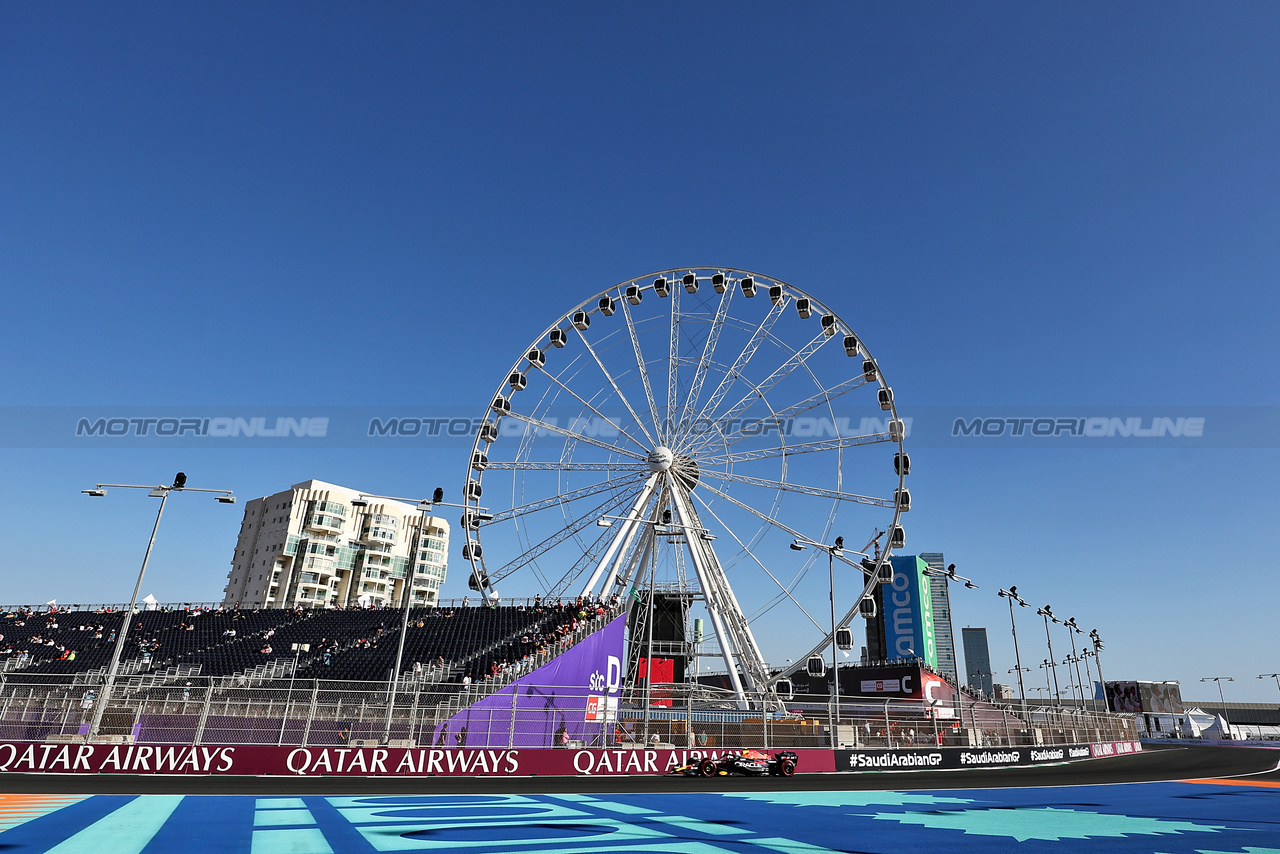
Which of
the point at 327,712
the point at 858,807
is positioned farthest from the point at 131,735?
the point at 858,807

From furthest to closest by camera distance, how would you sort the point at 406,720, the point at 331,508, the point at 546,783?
1. the point at 331,508
2. the point at 406,720
3. the point at 546,783

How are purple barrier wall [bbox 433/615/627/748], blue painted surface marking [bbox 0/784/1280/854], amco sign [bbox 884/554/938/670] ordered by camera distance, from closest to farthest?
blue painted surface marking [bbox 0/784/1280/854], purple barrier wall [bbox 433/615/627/748], amco sign [bbox 884/554/938/670]

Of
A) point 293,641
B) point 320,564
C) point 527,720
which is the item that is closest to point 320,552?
point 320,564

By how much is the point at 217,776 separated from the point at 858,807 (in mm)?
16520

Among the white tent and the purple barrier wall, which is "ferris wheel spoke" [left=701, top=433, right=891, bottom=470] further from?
the white tent

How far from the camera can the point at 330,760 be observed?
65.1 feet

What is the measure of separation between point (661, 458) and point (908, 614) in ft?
238

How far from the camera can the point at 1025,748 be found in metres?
29.9

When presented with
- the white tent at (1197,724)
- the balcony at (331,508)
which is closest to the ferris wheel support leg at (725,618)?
the balcony at (331,508)

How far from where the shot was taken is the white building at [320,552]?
287 ft

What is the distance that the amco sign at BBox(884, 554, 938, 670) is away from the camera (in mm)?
92900

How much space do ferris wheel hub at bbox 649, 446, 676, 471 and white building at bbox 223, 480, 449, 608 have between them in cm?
5835

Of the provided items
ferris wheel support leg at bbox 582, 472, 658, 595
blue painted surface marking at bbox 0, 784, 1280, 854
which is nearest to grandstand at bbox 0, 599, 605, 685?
ferris wheel support leg at bbox 582, 472, 658, 595

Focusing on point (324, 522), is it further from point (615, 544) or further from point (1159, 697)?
point (1159, 697)
